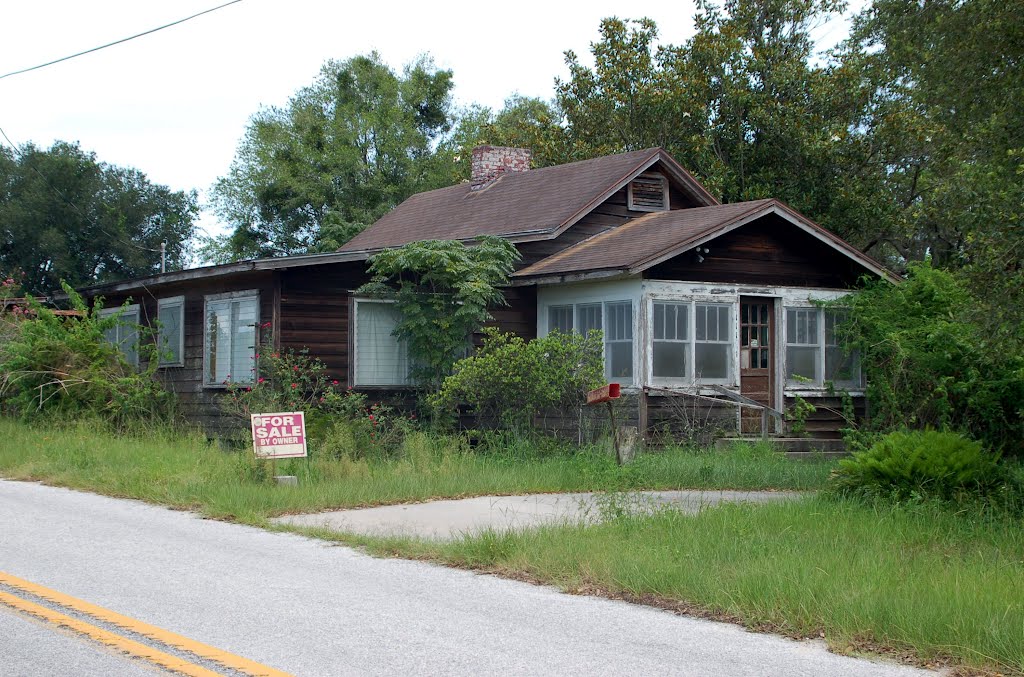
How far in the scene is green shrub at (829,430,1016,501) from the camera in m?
12.3

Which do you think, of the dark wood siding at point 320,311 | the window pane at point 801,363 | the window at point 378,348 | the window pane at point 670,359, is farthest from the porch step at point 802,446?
the dark wood siding at point 320,311

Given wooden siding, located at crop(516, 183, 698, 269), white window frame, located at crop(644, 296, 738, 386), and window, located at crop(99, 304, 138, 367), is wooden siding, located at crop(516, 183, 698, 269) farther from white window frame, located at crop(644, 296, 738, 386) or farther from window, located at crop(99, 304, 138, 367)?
window, located at crop(99, 304, 138, 367)

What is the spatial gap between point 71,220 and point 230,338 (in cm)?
3432

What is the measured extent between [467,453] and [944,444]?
254 inches

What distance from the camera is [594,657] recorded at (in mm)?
6445

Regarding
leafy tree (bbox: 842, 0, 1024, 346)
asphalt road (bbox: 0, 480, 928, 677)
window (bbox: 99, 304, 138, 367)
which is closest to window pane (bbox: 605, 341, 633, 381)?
leafy tree (bbox: 842, 0, 1024, 346)

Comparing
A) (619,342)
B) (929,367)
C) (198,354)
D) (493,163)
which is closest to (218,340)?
(198,354)

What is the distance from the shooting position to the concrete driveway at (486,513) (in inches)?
433

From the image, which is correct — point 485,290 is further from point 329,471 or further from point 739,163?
point 739,163

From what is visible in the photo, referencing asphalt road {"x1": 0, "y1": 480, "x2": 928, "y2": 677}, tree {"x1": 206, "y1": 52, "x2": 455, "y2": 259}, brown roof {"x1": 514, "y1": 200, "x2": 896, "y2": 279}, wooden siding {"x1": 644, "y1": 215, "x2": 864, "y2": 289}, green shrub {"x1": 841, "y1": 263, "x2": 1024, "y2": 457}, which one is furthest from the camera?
tree {"x1": 206, "y1": 52, "x2": 455, "y2": 259}

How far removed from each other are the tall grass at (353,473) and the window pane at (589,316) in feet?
10.1

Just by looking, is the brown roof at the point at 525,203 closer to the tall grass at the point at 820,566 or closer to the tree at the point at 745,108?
the tree at the point at 745,108

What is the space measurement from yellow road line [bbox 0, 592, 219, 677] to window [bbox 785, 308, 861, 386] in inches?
574

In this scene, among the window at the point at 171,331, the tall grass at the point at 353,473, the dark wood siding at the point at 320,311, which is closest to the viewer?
the tall grass at the point at 353,473
